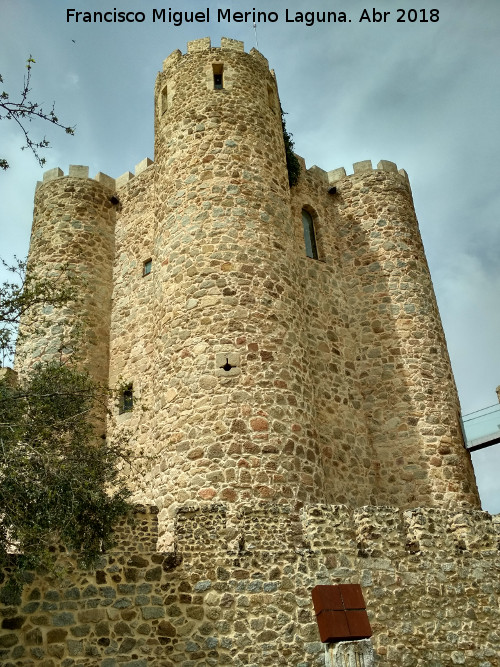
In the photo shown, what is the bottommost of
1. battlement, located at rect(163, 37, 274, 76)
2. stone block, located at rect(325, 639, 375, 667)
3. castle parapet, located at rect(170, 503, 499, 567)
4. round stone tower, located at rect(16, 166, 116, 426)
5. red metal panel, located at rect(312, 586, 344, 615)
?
stone block, located at rect(325, 639, 375, 667)

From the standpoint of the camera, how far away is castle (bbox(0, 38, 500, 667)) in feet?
26.7

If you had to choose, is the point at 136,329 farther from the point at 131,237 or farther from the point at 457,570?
the point at 457,570

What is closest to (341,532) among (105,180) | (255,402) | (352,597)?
(352,597)

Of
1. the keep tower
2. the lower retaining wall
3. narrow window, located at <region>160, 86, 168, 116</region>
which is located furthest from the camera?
narrow window, located at <region>160, 86, 168, 116</region>

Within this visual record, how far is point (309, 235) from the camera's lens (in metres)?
17.5

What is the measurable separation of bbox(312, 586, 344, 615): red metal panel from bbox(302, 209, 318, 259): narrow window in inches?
420

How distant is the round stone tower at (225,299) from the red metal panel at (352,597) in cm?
313

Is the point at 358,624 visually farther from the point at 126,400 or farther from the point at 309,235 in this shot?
the point at 309,235

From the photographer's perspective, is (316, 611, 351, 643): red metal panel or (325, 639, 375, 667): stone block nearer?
(325, 639, 375, 667): stone block

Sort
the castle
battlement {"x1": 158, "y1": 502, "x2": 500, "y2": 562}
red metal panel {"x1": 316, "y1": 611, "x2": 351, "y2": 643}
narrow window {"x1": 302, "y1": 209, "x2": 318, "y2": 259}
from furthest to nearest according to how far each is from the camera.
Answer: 1. narrow window {"x1": 302, "y1": 209, "x2": 318, "y2": 259}
2. battlement {"x1": 158, "y1": 502, "x2": 500, "y2": 562}
3. the castle
4. red metal panel {"x1": 316, "y1": 611, "x2": 351, "y2": 643}

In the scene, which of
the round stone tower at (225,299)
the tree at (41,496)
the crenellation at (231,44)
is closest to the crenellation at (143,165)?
the round stone tower at (225,299)

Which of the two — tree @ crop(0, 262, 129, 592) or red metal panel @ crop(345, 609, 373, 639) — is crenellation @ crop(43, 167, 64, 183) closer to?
tree @ crop(0, 262, 129, 592)

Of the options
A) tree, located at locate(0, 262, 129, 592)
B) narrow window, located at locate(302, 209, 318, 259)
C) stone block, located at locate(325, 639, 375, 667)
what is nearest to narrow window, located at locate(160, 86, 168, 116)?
narrow window, located at locate(302, 209, 318, 259)

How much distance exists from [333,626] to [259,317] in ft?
20.5
